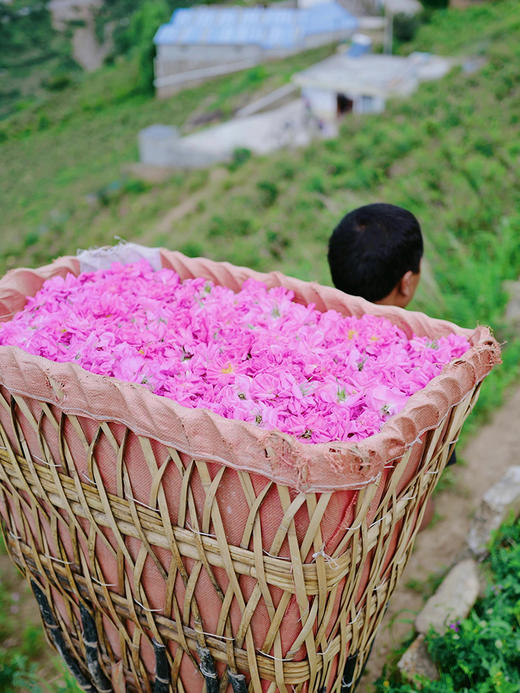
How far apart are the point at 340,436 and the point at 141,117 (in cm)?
3003

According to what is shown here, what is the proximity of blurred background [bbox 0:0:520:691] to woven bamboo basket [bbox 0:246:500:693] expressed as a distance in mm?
741

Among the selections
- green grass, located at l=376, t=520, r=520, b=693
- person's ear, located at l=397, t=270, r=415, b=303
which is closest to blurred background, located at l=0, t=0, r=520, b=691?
green grass, located at l=376, t=520, r=520, b=693

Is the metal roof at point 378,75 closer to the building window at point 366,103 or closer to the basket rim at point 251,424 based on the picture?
the building window at point 366,103

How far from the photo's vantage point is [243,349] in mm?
1148

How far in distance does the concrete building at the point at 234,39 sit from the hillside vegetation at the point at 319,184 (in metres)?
1.53

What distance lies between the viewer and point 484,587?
1912 mm

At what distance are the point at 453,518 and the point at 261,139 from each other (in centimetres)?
1802

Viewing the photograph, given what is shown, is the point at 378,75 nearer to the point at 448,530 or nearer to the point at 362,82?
the point at 362,82

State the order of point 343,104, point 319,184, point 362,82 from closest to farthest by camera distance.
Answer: point 319,184 → point 362,82 → point 343,104

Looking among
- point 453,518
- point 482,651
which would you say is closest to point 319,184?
point 453,518

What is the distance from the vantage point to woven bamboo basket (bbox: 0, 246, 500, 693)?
831 millimetres

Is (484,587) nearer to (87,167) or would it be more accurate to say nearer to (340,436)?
(340,436)

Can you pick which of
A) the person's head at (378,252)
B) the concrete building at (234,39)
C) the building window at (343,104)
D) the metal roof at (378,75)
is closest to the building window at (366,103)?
the metal roof at (378,75)

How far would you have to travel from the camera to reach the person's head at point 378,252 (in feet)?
5.80
